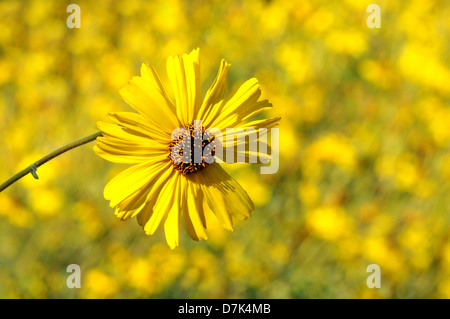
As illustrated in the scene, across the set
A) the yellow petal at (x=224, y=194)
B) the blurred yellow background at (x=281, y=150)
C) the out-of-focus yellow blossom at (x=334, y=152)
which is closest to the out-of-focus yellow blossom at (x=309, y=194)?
the blurred yellow background at (x=281, y=150)

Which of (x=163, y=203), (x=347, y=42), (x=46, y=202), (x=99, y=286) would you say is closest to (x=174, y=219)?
(x=163, y=203)

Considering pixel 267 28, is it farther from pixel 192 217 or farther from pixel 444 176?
pixel 192 217

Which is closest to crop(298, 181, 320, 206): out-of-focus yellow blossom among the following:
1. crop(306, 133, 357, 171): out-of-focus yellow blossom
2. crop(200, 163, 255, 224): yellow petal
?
crop(306, 133, 357, 171): out-of-focus yellow blossom

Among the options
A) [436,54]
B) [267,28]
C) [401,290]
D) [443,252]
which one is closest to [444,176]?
[443,252]

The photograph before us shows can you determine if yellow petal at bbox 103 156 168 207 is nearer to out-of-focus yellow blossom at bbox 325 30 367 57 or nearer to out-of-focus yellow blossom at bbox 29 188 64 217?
out-of-focus yellow blossom at bbox 29 188 64 217

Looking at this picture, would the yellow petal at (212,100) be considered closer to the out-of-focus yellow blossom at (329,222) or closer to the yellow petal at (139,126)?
the yellow petal at (139,126)

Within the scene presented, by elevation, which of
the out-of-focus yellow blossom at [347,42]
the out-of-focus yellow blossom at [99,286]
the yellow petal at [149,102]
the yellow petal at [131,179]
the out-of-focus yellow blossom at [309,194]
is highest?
the out-of-focus yellow blossom at [347,42]
